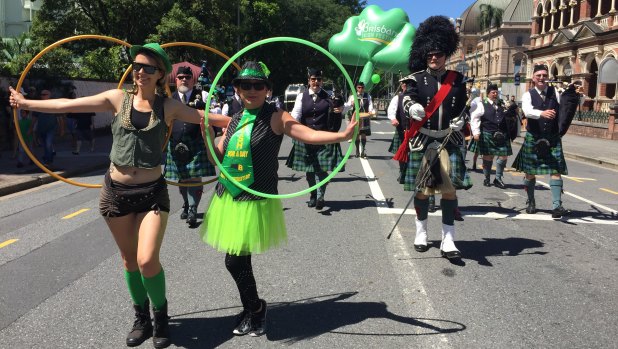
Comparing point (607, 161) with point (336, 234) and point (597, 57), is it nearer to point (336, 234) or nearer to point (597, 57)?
point (336, 234)

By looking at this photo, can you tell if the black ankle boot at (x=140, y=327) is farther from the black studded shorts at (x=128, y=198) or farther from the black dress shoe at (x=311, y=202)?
the black dress shoe at (x=311, y=202)

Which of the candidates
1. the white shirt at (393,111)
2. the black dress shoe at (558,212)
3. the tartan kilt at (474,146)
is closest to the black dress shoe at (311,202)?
the white shirt at (393,111)

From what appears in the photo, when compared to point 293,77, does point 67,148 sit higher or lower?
lower

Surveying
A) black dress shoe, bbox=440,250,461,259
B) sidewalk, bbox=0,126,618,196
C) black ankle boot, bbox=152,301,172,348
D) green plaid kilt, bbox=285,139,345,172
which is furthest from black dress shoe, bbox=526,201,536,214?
sidewalk, bbox=0,126,618,196

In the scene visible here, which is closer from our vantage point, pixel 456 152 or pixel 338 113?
pixel 456 152

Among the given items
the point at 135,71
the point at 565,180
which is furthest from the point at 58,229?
the point at 565,180

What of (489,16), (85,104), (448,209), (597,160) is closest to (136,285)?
(85,104)

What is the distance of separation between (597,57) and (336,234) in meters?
38.1

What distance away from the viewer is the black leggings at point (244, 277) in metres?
3.46

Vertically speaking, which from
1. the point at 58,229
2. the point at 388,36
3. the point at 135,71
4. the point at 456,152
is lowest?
the point at 58,229

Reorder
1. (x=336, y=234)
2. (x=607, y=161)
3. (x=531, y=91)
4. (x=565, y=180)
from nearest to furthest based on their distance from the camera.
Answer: (x=336, y=234) < (x=531, y=91) < (x=565, y=180) < (x=607, y=161)

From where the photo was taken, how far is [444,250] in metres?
5.20

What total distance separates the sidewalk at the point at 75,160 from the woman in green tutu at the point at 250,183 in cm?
780

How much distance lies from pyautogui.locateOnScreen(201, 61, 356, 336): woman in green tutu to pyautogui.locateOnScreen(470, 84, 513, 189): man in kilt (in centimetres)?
719
